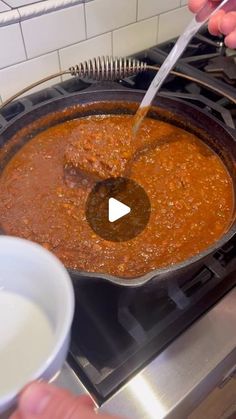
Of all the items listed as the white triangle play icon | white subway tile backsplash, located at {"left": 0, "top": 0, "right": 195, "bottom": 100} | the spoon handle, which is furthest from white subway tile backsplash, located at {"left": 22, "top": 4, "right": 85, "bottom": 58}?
the white triangle play icon

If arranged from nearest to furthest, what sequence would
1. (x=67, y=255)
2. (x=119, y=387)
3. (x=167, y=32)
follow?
(x=119, y=387) < (x=67, y=255) < (x=167, y=32)

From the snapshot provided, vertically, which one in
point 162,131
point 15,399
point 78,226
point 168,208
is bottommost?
point 15,399

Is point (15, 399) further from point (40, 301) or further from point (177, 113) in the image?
point (177, 113)

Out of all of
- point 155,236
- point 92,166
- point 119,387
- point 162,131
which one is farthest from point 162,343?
point 162,131

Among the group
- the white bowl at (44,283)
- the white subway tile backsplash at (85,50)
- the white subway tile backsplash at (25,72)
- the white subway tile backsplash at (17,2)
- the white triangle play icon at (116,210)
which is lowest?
→ the white bowl at (44,283)

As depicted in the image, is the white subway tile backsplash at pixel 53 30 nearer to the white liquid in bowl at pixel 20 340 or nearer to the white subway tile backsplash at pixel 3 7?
the white subway tile backsplash at pixel 3 7
